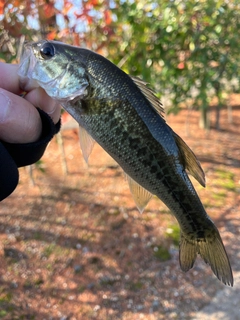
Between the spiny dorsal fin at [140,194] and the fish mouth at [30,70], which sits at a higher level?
the fish mouth at [30,70]

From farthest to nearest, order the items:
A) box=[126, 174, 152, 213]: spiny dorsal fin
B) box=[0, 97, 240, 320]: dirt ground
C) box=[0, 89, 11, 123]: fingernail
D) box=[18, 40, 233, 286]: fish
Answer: box=[0, 97, 240, 320]: dirt ground → box=[126, 174, 152, 213]: spiny dorsal fin → box=[18, 40, 233, 286]: fish → box=[0, 89, 11, 123]: fingernail

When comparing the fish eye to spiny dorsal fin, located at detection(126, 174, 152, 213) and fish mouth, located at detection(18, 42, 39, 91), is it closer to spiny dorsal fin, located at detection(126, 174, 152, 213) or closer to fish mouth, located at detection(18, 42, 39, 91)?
fish mouth, located at detection(18, 42, 39, 91)

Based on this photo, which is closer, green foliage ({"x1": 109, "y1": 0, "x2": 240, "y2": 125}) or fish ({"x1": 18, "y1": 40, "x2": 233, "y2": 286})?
fish ({"x1": 18, "y1": 40, "x2": 233, "y2": 286})

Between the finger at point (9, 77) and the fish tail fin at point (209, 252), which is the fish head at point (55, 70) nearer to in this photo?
the finger at point (9, 77)

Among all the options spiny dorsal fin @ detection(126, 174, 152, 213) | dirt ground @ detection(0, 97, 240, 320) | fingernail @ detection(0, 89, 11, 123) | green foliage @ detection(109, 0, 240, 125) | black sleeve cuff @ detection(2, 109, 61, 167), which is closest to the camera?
fingernail @ detection(0, 89, 11, 123)

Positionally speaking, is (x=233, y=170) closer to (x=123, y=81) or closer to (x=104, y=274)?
(x=104, y=274)

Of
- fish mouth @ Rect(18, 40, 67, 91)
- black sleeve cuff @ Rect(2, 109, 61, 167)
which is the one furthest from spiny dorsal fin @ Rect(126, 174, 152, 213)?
fish mouth @ Rect(18, 40, 67, 91)

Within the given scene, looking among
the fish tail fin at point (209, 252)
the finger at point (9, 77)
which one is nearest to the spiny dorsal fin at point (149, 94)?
the finger at point (9, 77)
